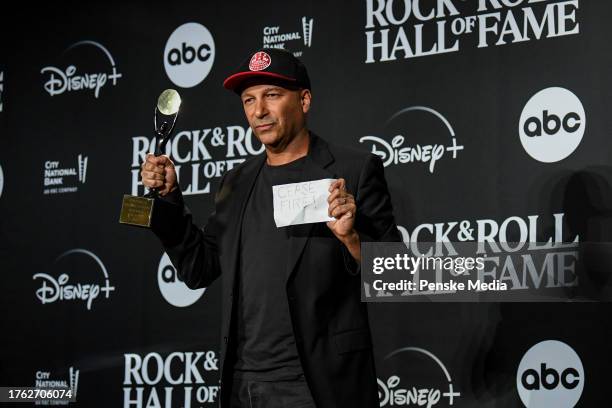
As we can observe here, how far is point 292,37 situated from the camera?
446 cm

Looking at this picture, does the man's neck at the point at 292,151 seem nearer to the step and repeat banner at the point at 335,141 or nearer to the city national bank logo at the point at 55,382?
the step and repeat banner at the point at 335,141

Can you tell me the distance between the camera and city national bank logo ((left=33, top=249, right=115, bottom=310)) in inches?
188

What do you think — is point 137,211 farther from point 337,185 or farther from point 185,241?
point 337,185

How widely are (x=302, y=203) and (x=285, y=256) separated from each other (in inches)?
7.7

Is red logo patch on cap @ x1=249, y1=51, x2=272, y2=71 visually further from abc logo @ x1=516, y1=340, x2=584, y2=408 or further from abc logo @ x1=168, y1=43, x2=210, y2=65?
abc logo @ x1=168, y1=43, x2=210, y2=65

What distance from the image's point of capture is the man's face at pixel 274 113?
277 centimetres

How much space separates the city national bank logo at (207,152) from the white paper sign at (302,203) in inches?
75.9

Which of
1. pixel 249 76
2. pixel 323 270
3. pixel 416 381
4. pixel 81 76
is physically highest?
pixel 81 76

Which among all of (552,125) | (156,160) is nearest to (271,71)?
(156,160)

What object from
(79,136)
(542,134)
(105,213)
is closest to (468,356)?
(542,134)

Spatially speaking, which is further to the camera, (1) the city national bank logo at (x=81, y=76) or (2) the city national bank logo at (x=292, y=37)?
(1) the city national bank logo at (x=81, y=76)

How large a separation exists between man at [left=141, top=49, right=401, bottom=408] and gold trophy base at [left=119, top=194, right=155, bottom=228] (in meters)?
0.05

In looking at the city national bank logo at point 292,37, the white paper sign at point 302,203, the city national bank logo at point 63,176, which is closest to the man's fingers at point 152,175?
the white paper sign at point 302,203

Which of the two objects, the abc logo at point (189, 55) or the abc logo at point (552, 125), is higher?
the abc logo at point (189, 55)
